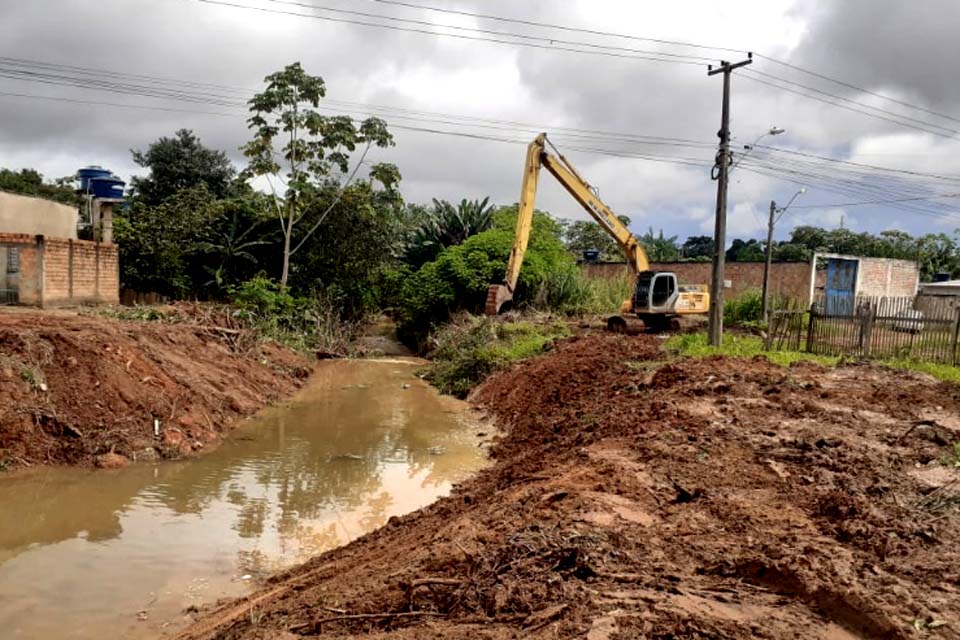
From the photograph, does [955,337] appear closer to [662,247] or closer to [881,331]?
[881,331]

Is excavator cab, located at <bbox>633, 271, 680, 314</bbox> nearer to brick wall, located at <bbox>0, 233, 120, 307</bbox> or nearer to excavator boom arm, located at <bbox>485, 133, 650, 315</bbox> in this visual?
excavator boom arm, located at <bbox>485, 133, 650, 315</bbox>

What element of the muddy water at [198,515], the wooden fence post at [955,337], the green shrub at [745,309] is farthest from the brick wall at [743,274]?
the muddy water at [198,515]

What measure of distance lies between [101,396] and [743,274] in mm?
28720

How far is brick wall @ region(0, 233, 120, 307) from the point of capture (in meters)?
16.5

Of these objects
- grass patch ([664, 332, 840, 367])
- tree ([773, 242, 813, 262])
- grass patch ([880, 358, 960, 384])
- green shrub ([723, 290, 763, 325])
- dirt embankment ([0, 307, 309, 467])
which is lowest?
dirt embankment ([0, 307, 309, 467])

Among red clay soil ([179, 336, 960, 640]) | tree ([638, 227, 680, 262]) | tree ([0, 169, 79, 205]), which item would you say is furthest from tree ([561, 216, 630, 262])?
red clay soil ([179, 336, 960, 640])

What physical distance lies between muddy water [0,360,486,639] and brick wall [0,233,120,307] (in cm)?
763

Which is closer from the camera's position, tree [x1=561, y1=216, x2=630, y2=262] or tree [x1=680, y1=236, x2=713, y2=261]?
tree [x1=561, y1=216, x2=630, y2=262]

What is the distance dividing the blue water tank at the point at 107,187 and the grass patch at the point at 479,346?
11.2 m

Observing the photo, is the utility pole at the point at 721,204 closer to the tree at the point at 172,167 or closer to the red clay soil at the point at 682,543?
the red clay soil at the point at 682,543

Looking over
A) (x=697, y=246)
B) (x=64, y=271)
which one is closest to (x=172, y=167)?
(x=64, y=271)

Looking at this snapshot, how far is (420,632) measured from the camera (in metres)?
3.83

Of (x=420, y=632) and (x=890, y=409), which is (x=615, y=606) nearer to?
(x=420, y=632)

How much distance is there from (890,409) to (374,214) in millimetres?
19755
